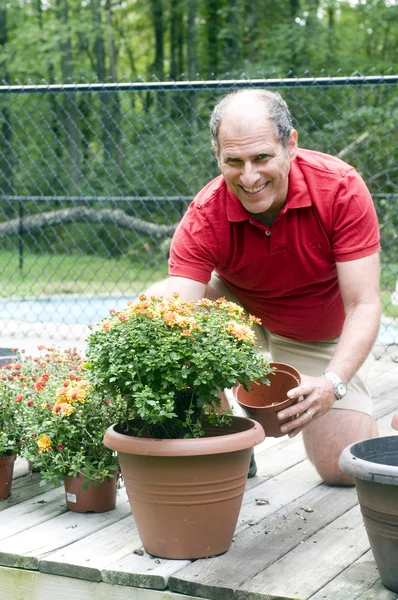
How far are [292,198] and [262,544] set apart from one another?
0.89 meters

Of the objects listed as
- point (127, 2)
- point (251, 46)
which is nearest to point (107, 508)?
point (251, 46)

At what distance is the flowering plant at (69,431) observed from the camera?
216 cm

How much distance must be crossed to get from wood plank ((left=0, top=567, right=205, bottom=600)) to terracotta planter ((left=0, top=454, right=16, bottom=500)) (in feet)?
1.32

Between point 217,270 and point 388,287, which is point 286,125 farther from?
point 388,287

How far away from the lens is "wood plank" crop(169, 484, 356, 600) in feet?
5.84

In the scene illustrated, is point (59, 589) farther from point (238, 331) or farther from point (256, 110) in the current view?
point (256, 110)

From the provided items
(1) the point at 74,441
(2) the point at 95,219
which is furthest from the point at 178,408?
(2) the point at 95,219

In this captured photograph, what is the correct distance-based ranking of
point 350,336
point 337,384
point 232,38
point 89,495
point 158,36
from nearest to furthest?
point 337,384 → point 350,336 → point 89,495 → point 232,38 → point 158,36

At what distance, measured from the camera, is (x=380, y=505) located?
5.40 ft

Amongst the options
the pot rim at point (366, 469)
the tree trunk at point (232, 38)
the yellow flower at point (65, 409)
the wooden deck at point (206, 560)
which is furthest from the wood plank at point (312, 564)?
the tree trunk at point (232, 38)

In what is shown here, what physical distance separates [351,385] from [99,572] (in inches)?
40.0

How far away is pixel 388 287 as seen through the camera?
283 inches

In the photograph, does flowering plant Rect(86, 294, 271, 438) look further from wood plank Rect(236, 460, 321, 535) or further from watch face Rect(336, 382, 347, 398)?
wood plank Rect(236, 460, 321, 535)

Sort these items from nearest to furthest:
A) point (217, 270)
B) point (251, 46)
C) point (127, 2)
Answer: point (217, 270) < point (251, 46) < point (127, 2)
